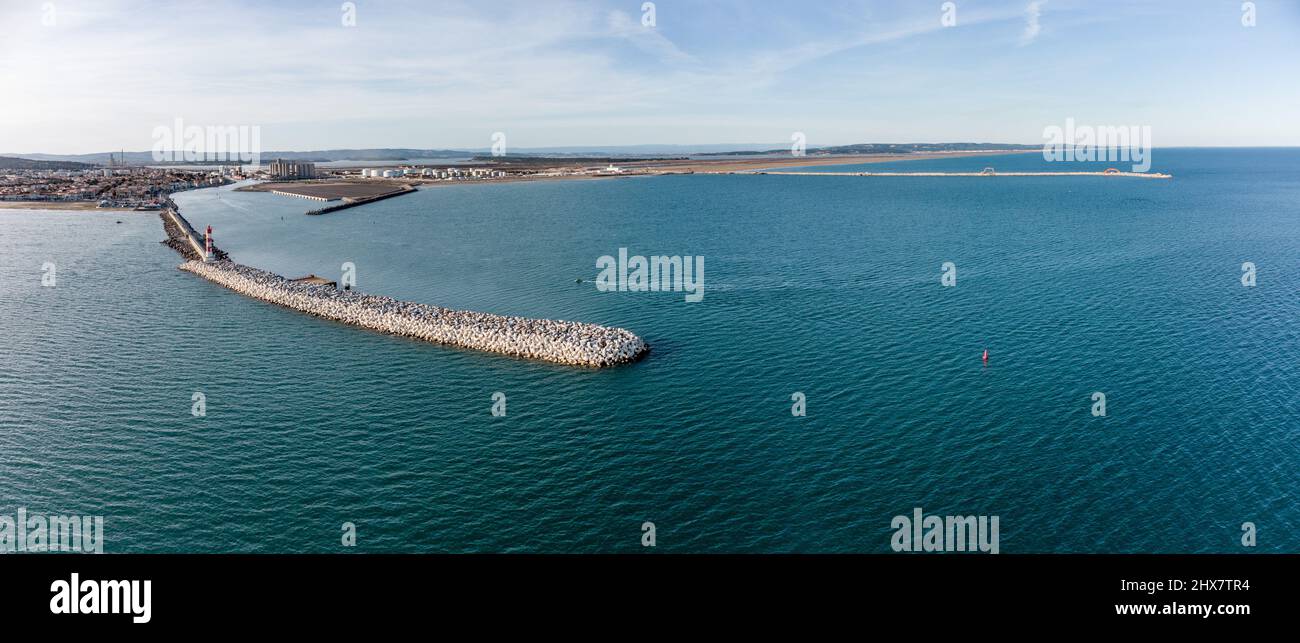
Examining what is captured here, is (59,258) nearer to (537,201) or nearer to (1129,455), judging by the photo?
(537,201)

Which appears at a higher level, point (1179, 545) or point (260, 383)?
point (260, 383)

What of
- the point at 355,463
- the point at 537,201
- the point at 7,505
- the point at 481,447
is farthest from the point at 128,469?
the point at 537,201
